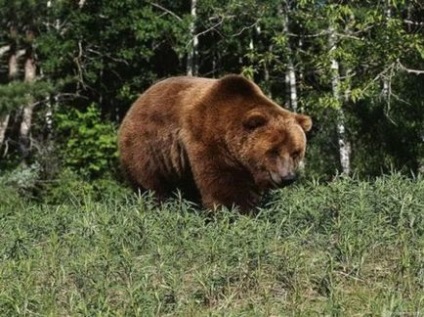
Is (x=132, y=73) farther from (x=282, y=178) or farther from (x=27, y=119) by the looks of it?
(x=282, y=178)

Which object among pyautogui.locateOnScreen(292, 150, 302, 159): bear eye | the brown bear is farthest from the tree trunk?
pyautogui.locateOnScreen(292, 150, 302, 159): bear eye

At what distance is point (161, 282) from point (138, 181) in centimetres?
Result: 320

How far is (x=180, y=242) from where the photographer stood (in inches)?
190

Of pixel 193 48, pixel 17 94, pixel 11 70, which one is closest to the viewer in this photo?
pixel 17 94

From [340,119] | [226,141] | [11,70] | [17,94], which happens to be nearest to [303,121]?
[226,141]

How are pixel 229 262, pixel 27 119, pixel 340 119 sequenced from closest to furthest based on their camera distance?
pixel 229 262 < pixel 340 119 < pixel 27 119

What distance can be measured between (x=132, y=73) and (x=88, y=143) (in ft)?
8.86

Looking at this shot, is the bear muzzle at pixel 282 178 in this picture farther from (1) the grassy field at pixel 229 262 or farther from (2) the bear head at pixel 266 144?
(1) the grassy field at pixel 229 262

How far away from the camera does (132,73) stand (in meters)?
24.1

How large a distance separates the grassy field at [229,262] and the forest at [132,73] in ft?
36.2

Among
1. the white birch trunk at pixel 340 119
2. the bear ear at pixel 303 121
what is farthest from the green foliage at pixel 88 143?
the bear ear at pixel 303 121

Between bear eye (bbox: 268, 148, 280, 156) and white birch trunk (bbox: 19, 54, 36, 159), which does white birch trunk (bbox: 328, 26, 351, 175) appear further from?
white birch trunk (bbox: 19, 54, 36, 159)

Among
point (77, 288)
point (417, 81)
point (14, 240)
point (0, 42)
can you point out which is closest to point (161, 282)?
point (77, 288)

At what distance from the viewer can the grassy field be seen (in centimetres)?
385
